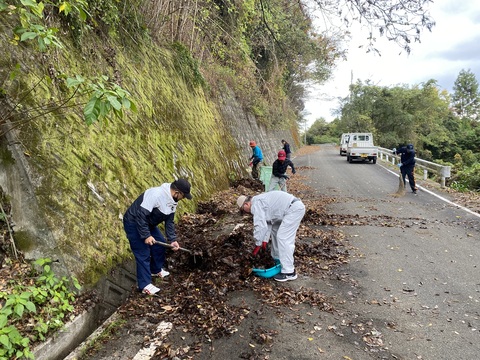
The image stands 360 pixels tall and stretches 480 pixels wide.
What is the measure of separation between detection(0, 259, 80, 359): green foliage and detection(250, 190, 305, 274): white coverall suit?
252 centimetres

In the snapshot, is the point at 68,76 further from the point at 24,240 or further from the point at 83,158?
the point at 24,240

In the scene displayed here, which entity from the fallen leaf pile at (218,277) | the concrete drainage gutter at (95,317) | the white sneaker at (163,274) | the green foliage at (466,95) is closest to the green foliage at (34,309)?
the concrete drainage gutter at (95,317)

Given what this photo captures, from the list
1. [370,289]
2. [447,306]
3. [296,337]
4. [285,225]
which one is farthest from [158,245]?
[447,306]

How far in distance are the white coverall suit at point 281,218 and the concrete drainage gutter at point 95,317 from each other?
1.96 m

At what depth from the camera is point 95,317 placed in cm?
398

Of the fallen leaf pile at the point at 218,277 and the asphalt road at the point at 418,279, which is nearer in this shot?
the asphalt road at the point at 418,279

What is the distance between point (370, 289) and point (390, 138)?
1554 inches

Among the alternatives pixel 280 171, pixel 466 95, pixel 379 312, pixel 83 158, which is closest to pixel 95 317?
pixel 83 158

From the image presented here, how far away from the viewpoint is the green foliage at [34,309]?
2.97 metres

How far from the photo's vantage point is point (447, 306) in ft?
14.3

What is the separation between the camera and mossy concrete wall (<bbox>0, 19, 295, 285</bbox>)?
13.2 ft

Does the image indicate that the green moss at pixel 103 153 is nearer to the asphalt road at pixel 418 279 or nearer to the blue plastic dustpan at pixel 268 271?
the blue plastic dustpan at pixel 268 271

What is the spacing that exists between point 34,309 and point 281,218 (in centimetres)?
337

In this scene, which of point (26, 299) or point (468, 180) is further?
point (468, 180)
